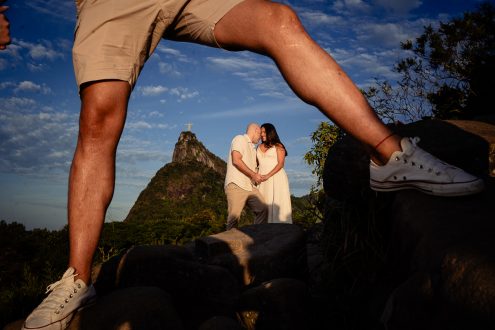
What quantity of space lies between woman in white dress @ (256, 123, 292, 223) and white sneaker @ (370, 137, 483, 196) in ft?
16.9

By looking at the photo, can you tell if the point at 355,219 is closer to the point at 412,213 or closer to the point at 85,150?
the point at 412,213

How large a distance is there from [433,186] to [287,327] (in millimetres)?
1103

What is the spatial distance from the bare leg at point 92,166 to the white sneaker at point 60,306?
0.05m

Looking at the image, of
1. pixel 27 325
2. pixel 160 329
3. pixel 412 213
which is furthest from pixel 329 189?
pixel 27 325

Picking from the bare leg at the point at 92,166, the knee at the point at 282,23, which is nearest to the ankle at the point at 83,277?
the bare leg at the point at 92,166

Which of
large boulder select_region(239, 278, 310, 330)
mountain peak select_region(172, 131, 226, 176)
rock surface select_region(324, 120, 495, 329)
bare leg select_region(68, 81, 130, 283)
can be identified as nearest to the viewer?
rock surface select_region(324, 120, 495, 329)

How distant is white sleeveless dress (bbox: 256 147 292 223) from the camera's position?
700 centimetres

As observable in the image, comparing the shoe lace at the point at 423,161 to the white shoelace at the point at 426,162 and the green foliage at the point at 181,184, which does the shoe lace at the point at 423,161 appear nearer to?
the white shoelace at the point at 426,162

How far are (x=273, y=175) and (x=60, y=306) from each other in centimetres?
549

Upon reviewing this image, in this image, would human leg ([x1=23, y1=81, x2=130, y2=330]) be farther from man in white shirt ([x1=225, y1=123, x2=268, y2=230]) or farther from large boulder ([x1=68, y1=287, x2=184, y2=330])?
man in white shirt ([x1=225, y1=123, x2=268, y2=230])

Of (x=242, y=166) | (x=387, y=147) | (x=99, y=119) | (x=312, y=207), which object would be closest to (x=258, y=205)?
(x=242, y=166)

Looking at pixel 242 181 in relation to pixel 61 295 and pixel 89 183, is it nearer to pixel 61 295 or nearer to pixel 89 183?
pixel 89 183

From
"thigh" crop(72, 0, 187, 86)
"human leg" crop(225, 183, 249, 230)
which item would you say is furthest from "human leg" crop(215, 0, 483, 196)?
"human leg" crop(225, 183, 249, 230)

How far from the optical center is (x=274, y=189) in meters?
7.07
